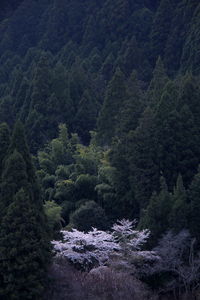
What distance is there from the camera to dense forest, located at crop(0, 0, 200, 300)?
46.8ft

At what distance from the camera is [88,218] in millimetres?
21312

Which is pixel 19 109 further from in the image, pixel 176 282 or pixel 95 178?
pixel 176 282

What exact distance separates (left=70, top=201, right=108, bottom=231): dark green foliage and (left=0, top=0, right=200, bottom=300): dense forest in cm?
5

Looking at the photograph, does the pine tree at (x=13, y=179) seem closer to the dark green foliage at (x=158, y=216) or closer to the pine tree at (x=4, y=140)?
the pine tree at (x=4, y=140)

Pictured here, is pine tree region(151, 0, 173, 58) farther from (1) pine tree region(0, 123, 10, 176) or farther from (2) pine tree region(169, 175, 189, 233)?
(1) pine tree region(0, 123, 10, 176)

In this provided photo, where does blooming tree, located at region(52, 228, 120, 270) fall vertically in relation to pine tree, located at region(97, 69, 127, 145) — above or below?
below

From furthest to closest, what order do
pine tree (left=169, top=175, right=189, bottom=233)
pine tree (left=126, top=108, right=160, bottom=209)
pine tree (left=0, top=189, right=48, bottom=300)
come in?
pine tree (left=126, top=108, right=160, bottom=209)
pine tree (left=169, top=175, right=189, bottom=233)
pine tree (left=0, top=189, right=48, bottom=300)

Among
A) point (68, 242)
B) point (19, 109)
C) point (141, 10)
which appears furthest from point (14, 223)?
point (141, 10)

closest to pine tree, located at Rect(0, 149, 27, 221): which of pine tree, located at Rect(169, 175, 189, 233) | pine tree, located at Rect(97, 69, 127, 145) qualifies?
pine tree, located at Rect(169, 175, 189, 233)

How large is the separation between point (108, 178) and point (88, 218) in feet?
7.81

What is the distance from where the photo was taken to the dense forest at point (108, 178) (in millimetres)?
14273

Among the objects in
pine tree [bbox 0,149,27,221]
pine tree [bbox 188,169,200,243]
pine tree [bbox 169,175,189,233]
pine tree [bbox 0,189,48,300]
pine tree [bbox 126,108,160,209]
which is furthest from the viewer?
pine tree [bbox 126,108,160,209]

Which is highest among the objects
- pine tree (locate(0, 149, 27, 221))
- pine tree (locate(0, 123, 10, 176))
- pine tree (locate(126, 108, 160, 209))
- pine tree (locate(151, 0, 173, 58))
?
pine tree (locate(151, 0, 173, 58))

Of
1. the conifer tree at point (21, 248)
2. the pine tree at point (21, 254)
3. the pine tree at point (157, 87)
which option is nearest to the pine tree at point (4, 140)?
the conifer tree at point (21, 248)
